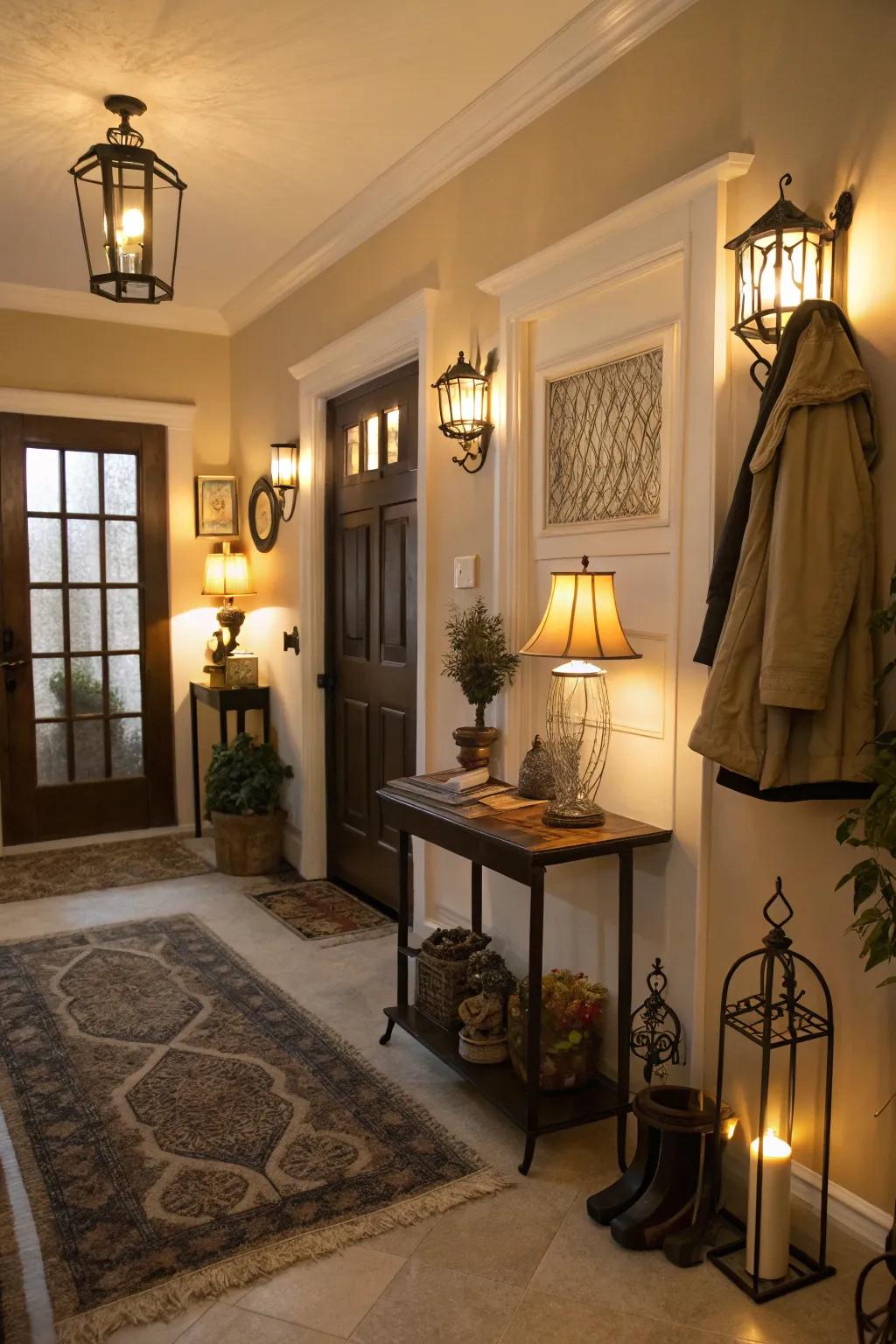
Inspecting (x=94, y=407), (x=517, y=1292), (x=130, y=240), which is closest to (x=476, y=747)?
(x=517, y=1292)

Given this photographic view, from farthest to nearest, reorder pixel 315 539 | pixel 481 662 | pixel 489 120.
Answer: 1. pixel 315 539
2. pixel 489 120
3. pixel 481 662

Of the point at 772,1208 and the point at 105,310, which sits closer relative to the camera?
the point at 772,1208

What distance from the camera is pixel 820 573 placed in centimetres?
183

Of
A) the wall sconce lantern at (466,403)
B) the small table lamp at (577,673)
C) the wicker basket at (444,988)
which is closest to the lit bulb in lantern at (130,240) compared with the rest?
the wall sconce lantern at (466,403)

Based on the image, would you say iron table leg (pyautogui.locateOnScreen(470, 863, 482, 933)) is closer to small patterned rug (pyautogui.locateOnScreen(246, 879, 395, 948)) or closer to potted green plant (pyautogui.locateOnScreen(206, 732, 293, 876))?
small patterned rug (pyautogui.locateOnScreen(246, 879, 395, 948))

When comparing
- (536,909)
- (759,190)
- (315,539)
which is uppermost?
(759,190)

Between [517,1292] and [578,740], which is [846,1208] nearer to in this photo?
[517,1292]

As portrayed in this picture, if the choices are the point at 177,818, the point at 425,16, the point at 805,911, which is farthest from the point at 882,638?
the point at 177,818

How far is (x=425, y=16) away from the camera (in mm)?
2518

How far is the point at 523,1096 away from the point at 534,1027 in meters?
0.24

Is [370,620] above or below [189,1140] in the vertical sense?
above

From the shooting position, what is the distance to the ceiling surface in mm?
2514

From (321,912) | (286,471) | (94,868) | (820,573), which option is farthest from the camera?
(94,868)

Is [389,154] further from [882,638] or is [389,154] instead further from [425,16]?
[882,638]
